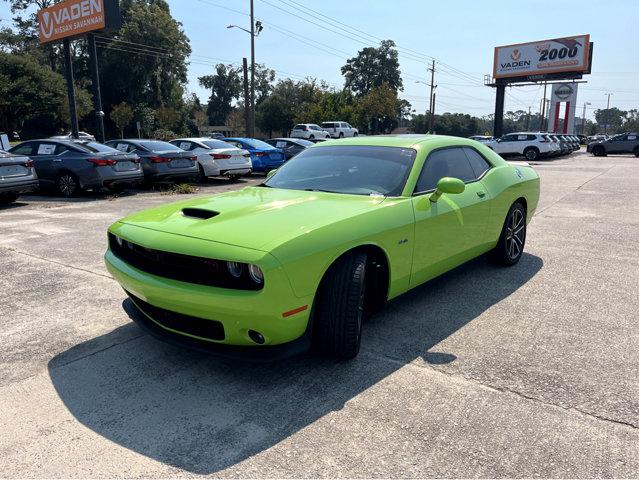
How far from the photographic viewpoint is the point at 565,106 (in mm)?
52094

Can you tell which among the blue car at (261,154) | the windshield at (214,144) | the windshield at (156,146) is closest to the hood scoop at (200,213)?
the windshield at (156,146)

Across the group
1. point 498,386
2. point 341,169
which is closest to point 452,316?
point 498,386

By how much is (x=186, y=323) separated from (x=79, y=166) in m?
9.93

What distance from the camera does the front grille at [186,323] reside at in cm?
291

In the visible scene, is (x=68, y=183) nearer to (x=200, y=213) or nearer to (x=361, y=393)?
(x=200, y=213)

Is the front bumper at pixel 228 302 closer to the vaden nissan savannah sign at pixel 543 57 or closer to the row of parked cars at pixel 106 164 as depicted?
the row of parked cars at pixel 106 164

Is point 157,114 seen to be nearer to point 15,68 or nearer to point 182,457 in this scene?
point 15,68

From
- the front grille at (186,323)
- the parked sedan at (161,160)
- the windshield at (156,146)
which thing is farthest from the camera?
the windshield at (156,146)

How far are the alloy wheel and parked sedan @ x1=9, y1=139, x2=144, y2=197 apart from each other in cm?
935

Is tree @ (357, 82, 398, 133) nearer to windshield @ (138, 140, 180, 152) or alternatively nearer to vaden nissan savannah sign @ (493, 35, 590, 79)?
vaden nissan savannah sign @ (493, 35, 590, 79)

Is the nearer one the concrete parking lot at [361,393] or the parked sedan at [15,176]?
the concrete parking lot at [361,393]

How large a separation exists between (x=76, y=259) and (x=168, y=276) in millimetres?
3507

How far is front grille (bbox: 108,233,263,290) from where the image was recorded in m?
2.80

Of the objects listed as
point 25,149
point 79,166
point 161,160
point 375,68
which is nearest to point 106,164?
point 79,166
